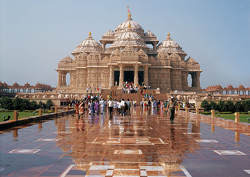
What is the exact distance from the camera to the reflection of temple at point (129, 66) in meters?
62.9

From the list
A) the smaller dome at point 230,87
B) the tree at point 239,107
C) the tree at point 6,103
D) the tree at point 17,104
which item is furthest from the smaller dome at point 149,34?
the tree at point 6,103

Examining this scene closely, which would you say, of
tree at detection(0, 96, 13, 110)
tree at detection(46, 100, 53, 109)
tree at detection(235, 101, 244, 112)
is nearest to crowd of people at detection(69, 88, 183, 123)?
tree at detection(0, 96, 13, 110)

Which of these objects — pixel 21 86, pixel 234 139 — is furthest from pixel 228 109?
pixel 21 86

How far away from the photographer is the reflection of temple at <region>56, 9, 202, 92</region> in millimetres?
62906

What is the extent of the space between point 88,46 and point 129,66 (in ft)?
61.8

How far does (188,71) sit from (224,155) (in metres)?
66.9

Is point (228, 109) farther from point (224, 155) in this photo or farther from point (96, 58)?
point (96, 58)

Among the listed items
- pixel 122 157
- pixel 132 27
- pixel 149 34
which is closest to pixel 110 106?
pixel 122 157

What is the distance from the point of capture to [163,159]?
740cm

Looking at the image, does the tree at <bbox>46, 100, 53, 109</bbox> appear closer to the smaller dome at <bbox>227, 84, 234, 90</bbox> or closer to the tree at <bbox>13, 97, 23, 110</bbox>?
the tree at <bbox>13, 97, 23, 110</bbox>

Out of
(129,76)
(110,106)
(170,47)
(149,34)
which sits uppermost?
(149,34)

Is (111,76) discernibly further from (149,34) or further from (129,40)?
(149,34)

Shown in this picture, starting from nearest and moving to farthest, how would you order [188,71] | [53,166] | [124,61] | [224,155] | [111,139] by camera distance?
[53,166]
[224,155]
[111,139]
[124,61]
[188,71]

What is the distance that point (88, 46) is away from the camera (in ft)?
255
